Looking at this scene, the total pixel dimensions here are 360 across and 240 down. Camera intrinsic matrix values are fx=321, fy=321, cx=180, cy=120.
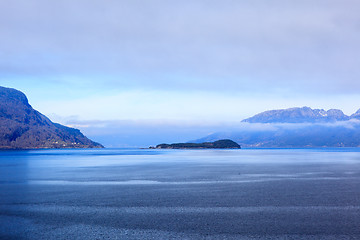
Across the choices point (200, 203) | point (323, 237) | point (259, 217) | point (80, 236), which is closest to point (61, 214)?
point (80, 236)

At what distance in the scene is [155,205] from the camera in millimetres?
31594

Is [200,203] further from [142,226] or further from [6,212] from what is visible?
[6,212]

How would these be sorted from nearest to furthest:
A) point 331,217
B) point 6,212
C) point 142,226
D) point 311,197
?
point 142,226 < point 331,217 < point 6,212 < point 311,197

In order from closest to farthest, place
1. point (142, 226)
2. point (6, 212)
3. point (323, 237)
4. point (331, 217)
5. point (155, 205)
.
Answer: point (323, 237) → point (142, 226) → point (331, 217) → point (6, 212) → point (155, 205)

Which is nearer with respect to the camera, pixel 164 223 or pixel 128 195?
pixel 164 223

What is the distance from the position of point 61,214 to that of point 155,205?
28.8 ft

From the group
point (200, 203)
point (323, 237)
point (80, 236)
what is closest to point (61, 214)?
point (80, 236)

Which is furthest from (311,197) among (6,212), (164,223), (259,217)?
(6,212)

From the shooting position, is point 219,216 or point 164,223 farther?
point 219,216

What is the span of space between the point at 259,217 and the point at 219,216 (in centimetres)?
327

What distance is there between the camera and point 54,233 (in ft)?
72.2

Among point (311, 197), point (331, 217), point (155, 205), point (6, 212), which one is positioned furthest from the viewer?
point (311, 197)

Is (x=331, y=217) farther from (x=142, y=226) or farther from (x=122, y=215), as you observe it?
(x=122, y=215)

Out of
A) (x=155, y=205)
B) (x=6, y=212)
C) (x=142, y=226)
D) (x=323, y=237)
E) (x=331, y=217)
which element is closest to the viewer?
(x=323, y=237)
